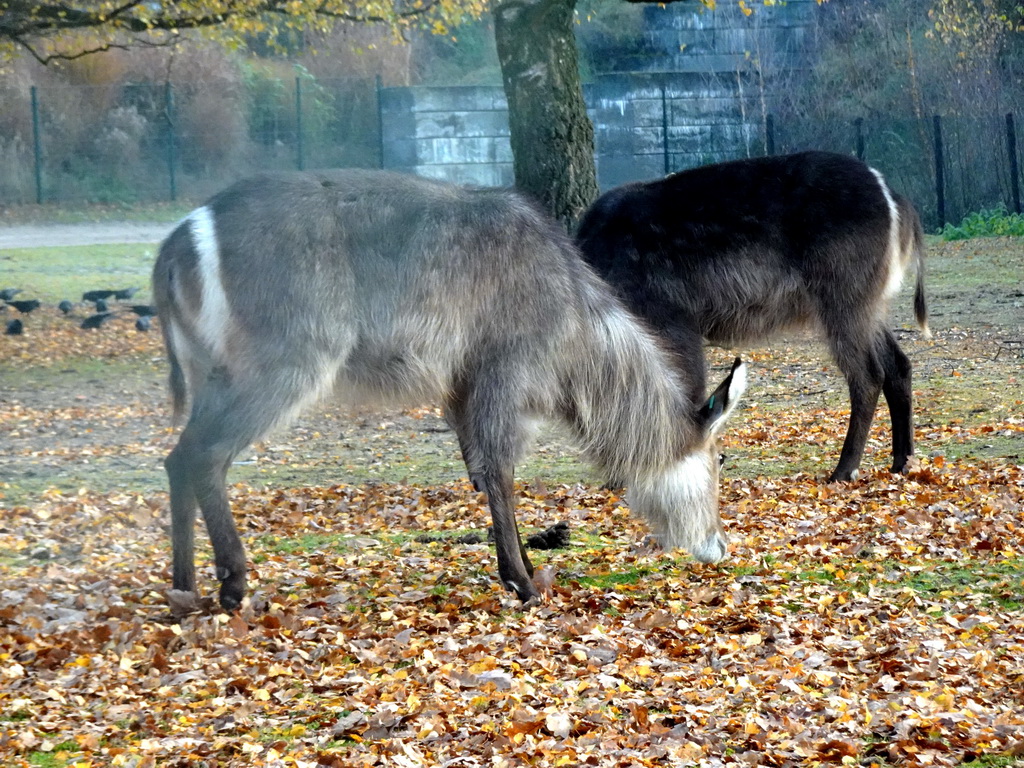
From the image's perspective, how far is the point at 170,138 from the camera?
73.7 feet

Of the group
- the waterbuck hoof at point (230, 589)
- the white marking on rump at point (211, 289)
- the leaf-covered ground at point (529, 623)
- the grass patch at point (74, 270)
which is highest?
the white marking on rump at point (211, 289)

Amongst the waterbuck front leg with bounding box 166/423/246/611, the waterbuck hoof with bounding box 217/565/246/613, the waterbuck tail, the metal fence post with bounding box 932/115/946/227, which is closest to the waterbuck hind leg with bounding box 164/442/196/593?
the waterbuck front leg with bounding box 166/423/246/611

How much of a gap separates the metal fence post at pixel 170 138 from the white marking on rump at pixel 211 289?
1846 centimetres

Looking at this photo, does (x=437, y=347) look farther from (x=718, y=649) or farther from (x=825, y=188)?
(x=825, y=188)

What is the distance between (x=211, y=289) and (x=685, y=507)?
2.01 m

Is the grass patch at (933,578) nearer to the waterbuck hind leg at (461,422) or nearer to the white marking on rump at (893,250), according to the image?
the waterbuck hind leg at (461,422)

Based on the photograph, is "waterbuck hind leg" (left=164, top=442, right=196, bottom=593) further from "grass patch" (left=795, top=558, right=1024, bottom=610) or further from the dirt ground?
"grass patch" (left=795, top=558, right=1024, bottom=610)

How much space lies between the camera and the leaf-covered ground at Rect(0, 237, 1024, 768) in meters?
3.34

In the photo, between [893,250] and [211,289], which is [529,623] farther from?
[893,250]

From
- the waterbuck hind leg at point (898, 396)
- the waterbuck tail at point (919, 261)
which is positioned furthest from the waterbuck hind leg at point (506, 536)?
the waterbuck tail at point (919, 261)

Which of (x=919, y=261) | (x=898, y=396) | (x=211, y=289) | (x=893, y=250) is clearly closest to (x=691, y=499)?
(x=211, y=289)

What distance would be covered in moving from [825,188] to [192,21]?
704 centimetres

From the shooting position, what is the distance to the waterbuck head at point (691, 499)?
5051mm

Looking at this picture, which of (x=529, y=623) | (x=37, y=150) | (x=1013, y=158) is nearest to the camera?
(x=529, y=623)
